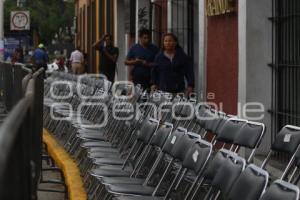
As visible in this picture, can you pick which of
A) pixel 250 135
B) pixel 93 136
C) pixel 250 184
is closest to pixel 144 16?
pixel 93 136

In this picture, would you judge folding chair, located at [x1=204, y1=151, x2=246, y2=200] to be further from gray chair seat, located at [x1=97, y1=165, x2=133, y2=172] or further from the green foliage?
the green foliage

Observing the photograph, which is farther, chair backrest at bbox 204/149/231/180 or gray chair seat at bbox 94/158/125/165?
gray chair seat at bbox 94/158/125/165

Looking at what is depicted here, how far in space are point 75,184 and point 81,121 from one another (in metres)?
3.71

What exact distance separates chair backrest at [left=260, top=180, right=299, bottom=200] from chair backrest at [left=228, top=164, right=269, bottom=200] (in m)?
0.17

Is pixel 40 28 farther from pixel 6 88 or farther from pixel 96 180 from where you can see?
pixel 96 180

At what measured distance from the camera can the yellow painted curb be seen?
26.6 ft

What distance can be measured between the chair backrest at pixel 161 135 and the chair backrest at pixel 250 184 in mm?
2204

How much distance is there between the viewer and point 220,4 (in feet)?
37.4

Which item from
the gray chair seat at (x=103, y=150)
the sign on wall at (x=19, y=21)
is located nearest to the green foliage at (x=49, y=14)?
the sign on wall at (x=19, y=21)

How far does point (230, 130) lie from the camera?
6.59 m

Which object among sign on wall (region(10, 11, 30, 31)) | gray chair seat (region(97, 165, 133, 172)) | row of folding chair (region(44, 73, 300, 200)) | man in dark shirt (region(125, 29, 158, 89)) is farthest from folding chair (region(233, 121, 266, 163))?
sign on wall (region(10, 11, 30, 31))

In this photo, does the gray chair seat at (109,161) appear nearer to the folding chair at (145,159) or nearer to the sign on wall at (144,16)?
the folding chair at (145,159)

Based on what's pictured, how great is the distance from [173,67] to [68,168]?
2.50m

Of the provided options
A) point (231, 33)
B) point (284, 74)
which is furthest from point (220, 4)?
point (284, 74)
